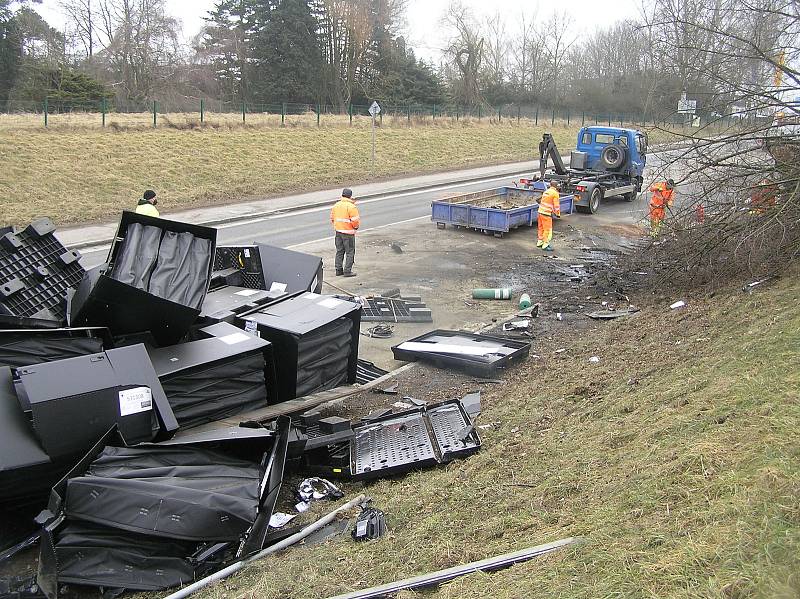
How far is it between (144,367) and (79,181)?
19276mm

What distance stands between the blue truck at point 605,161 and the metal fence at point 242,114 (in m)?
1.14

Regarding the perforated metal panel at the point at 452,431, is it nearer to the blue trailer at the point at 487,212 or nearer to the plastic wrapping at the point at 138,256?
the plastic wrapping at the point at 138,256

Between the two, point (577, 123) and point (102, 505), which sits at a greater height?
point (577, 123)

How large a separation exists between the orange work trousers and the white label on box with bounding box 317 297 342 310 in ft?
32.4

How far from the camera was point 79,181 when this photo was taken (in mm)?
22109

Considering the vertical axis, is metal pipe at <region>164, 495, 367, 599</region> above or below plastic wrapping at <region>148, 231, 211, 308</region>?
below

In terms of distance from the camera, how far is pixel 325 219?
20000mm

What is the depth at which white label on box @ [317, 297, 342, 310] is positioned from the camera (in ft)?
23.7

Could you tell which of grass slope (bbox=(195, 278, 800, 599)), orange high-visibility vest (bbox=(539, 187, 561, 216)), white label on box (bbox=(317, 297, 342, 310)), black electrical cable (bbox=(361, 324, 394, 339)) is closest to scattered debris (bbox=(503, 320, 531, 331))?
black electrical cable (bbox=(361, 324, 394, 339))

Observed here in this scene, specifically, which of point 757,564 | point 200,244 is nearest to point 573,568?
point 757,564

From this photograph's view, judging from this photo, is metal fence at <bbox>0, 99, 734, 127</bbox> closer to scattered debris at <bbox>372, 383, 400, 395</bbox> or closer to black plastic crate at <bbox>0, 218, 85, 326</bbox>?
scattered debris at <bbox>372, 383, 400, 395</bbox>

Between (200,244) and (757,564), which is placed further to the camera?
(200,244)

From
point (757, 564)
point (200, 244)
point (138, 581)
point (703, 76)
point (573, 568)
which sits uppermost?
point (703, 76)

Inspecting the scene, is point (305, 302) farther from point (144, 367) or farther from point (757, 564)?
point (757, 564)
